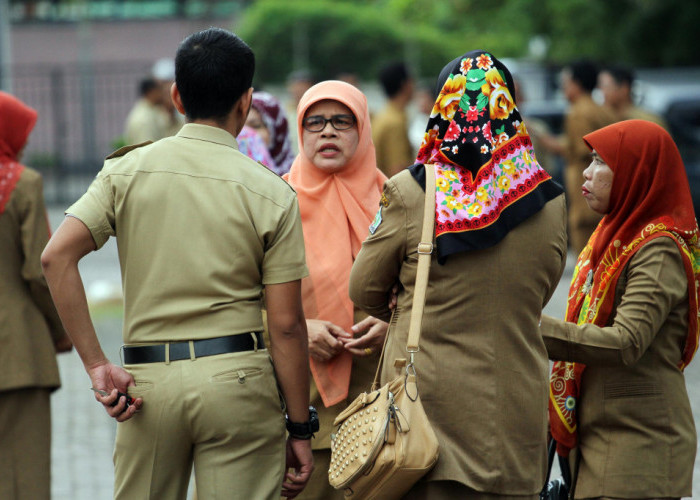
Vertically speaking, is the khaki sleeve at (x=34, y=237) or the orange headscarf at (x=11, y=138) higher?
the orange headscarf at (x=11, y=138)

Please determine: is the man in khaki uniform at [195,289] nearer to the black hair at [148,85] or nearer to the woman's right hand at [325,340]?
the woman's right hand at [325,340]

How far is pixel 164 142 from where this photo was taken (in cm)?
310

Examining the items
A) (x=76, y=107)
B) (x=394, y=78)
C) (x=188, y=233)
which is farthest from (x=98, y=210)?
(x=76, y=107)

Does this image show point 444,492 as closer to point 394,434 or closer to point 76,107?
point 394,434

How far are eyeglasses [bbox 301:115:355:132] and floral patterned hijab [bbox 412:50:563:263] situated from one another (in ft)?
2.98

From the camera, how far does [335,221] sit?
3.93m

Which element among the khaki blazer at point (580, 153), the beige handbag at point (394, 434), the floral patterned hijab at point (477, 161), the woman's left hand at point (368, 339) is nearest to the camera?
the beige handbag at point (394, 434)

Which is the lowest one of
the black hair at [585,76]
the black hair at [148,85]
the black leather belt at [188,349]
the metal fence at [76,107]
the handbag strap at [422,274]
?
the metal fence at [76,107]

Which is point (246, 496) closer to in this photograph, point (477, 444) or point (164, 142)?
point (477, 444)

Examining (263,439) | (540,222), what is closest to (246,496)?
(263,439)

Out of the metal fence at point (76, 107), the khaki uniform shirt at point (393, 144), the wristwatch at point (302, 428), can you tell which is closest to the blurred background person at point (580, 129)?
the khaki uniform shirt at point (393, 144)

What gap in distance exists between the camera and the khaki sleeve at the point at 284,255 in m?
3.09

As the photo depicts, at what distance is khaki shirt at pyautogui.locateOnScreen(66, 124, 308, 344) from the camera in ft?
9.86

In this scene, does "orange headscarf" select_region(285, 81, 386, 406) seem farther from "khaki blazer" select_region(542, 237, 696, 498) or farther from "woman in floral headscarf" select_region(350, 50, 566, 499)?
"khaki blazer" select_region(542, 237, 696, 498)
